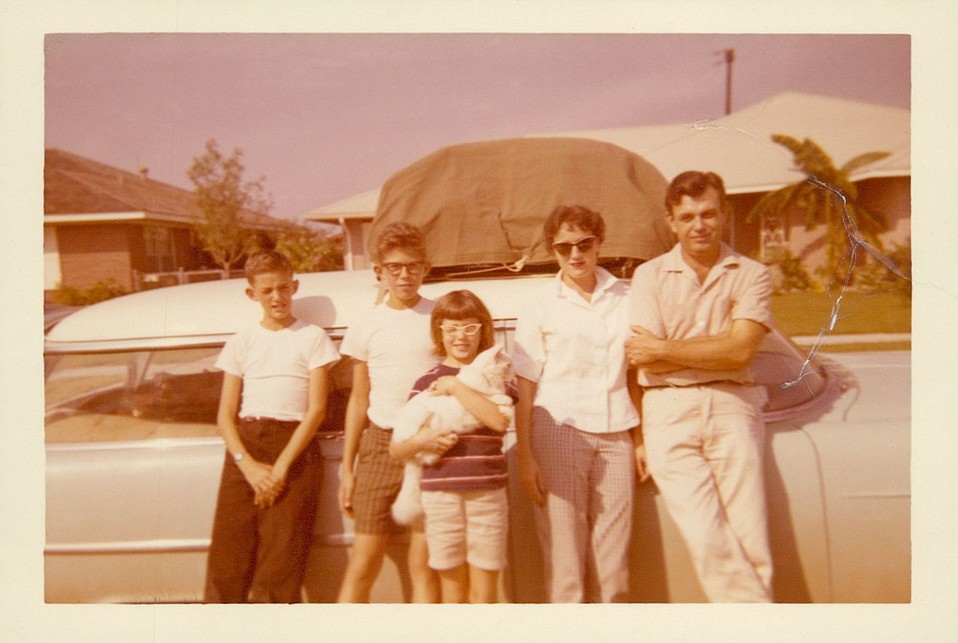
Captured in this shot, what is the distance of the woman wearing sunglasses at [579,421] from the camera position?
7.54 ft

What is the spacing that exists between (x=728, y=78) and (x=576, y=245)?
1393 millimetres

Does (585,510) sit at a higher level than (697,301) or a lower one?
lower

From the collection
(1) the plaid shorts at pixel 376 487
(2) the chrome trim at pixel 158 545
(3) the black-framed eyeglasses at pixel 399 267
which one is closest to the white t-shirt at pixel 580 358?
(3) the black-framed eyeglasses at pixel 399 267

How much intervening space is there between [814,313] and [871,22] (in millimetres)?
1321

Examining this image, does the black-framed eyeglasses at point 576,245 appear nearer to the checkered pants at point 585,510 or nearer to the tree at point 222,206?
the checkered pants at point 585,510

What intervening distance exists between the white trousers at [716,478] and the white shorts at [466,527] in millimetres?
578

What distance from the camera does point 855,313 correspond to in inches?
117

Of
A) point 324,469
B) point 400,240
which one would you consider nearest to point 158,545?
point 324,469

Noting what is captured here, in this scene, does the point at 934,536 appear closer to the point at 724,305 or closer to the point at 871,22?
the point at 724,305

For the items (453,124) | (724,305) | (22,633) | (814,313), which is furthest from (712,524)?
(22,633)

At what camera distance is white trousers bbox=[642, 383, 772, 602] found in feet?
7.43

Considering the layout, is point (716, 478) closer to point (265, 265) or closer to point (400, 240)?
point (400, 240)

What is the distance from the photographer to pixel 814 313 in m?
2.96

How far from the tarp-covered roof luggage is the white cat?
586mm
